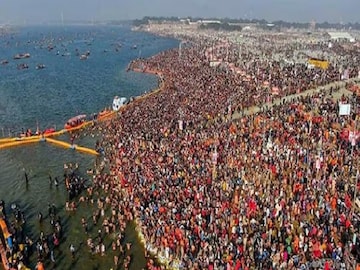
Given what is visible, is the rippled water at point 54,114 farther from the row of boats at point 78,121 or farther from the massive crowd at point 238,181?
the massive crowd at point 238,181

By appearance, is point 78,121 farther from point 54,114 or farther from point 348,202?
point 348,202

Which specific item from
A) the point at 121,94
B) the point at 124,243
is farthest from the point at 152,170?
the point at 121,94

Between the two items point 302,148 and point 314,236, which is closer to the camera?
point 314,236

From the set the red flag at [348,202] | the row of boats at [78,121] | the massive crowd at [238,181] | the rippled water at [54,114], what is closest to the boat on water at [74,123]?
the row of boats at [78,121]

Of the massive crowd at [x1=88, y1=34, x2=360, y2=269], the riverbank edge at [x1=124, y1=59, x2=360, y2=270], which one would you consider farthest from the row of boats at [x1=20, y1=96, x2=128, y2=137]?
the riverbank edge at [x1=124, y1=59, x2=360, y2=270]

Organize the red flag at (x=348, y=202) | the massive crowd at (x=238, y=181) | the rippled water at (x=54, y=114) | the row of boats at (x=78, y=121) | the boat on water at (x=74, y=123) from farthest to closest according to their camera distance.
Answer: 1. the boat on water at (x=74, y=123)
2. the row of boats at (x=78, y=121)
3. the rippled water at (x=54, y=114)
4. the red flag at (x=348, y=202)
5. the massive crowd at (x=238, y=181)

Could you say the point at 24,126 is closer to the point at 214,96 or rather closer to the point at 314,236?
the point at 214,96
